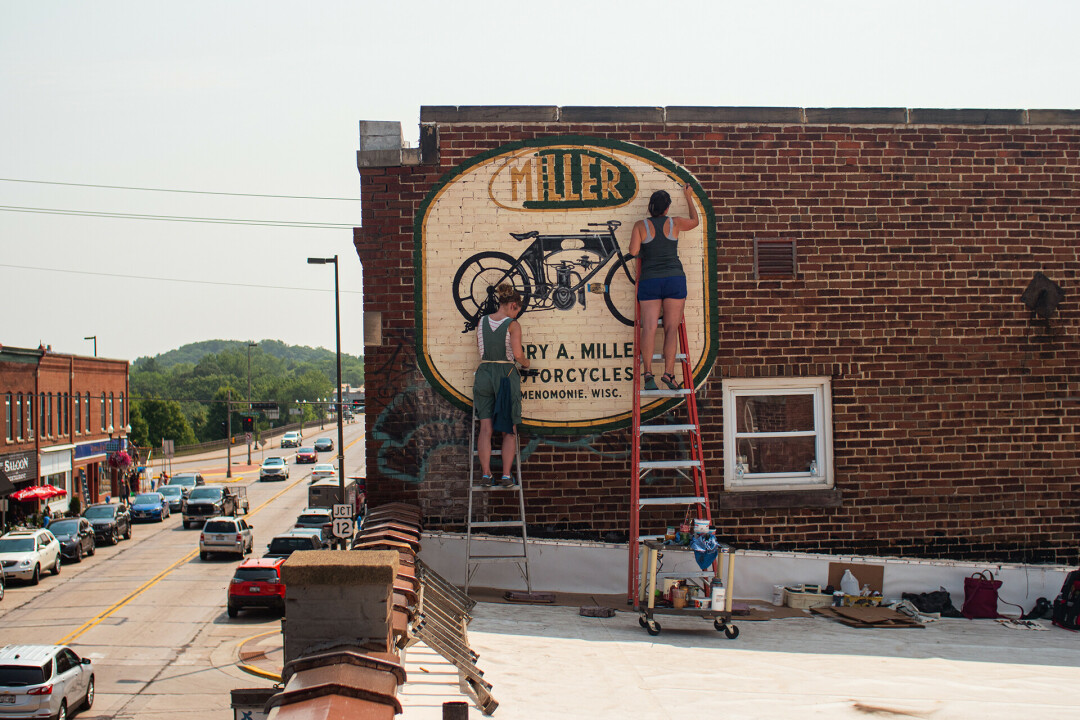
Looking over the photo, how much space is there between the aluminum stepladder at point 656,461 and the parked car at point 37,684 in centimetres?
1165

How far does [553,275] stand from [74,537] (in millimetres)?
33351

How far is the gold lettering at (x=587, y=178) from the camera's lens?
11.3 metres

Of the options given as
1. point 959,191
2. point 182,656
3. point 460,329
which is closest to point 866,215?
point 959,191

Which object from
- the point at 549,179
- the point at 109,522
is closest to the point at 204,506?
the point at 109,522

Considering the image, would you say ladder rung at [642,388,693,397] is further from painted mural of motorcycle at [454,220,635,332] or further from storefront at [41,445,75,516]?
storefront at [41,445,75,516]

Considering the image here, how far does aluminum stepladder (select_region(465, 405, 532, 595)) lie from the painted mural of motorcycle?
137 centimetres

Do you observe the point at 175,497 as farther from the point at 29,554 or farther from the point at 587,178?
the point at 587,178

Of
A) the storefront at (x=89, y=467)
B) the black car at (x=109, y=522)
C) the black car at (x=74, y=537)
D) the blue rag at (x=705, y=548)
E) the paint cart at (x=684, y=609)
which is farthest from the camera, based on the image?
the storefront at (x=89, y=467)

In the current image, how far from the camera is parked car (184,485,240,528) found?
49.2m

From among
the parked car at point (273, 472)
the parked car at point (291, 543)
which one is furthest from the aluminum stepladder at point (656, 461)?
→ the parked car at point (273, 472)

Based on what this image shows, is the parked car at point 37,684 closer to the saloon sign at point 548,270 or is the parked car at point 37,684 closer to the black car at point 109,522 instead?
the saloon sign at point 548,270

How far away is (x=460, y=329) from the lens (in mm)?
11211

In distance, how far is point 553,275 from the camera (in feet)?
36.9

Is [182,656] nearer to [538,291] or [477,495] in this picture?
[477,495]
